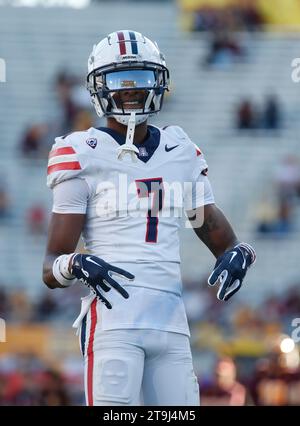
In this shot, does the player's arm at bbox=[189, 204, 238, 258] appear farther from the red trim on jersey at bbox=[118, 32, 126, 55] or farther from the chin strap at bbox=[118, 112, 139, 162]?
the red trim on jersey at bbox=[118, 32, 126, 55]

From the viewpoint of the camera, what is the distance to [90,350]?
13.1ft

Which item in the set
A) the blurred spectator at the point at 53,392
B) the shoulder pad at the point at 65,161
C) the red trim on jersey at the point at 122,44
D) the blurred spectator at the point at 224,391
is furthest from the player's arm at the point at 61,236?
the blurred spectator at the point at 53,392

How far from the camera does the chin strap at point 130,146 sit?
13.3ft

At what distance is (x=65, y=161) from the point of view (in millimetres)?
4078

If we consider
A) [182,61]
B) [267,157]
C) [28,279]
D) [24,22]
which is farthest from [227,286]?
[24,22]

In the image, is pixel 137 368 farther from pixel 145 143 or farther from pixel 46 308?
pixel 46 308

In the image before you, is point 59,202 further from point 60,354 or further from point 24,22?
point 24,22

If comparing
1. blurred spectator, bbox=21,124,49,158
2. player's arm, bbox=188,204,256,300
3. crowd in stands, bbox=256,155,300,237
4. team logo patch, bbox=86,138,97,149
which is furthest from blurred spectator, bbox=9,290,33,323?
team logo patch, bbox=86,138,97,149

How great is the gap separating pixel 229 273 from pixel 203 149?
31.2ft

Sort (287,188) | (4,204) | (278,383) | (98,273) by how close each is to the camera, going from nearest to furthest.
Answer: (98,273)
(278,383)
(287,188)
(4,204)

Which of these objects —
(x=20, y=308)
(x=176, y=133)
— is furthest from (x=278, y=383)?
(x=20, y=308)

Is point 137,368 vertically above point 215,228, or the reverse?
point 215,228

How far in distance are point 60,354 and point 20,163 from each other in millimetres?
3174

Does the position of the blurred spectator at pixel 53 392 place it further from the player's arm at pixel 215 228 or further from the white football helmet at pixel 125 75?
the white football helmet at pixel 125 75
